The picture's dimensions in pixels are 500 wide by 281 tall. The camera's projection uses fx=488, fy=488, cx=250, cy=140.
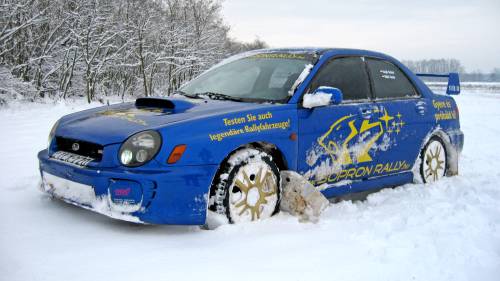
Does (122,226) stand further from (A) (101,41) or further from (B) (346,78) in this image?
(A) (101,41)

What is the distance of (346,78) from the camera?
14.7 feet

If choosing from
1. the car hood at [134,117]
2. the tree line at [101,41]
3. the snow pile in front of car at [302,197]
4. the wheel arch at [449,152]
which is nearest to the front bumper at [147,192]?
the car hood at [134,117]

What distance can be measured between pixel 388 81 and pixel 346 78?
658 mm

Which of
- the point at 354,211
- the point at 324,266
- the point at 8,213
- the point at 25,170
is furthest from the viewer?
the point at 25,170

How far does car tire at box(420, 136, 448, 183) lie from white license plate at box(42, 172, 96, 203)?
11.3 ft

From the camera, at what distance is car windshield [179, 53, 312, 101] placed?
409 cm

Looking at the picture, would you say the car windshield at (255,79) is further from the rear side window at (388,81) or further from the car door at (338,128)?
the rear side window at (388,81)

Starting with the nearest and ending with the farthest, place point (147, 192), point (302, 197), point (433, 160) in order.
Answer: point (147, 192) < point (302, 197) < point (433, 160)

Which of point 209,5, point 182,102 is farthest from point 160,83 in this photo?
point 182,102

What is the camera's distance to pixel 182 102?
3.79 m

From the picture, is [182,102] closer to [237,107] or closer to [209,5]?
[237,107]

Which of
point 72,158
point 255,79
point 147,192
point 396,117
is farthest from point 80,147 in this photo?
point 396,117

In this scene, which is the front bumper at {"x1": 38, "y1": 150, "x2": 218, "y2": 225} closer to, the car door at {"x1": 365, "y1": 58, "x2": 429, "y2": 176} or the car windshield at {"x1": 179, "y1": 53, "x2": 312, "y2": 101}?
the car windshield at {"x1": 179, "y1": 53, "x2": 312, "y2": 101}

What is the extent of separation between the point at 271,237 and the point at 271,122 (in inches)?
34.9
